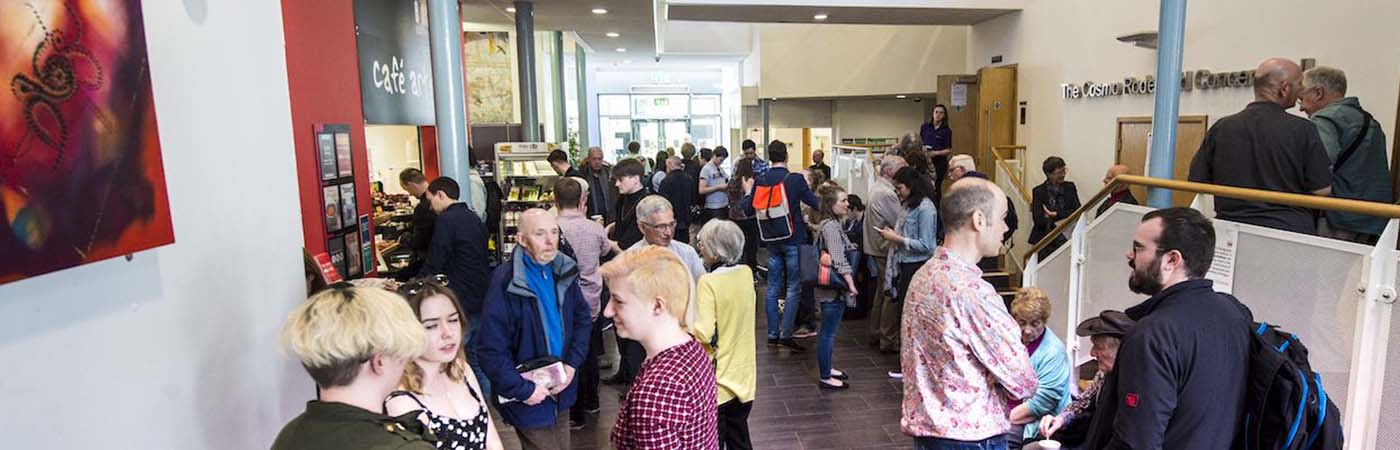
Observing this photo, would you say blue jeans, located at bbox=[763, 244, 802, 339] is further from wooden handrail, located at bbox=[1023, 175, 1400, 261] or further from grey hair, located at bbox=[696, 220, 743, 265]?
grey hair, located at bbox=[696, 220, 743, 265]

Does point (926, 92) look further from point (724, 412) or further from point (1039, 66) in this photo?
point (724, 412)

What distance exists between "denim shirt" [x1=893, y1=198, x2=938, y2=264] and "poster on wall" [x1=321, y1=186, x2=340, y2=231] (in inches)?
140

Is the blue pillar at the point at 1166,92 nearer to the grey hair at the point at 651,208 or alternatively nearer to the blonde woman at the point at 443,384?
the grey hair at the point at 651,208

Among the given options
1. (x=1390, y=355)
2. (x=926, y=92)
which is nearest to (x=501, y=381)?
(x=1390, y=355)

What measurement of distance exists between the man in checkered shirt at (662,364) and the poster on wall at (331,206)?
2.24 m

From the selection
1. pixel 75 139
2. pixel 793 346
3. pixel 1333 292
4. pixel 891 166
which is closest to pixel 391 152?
pixel 793 346

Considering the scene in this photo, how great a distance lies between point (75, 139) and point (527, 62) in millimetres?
8567

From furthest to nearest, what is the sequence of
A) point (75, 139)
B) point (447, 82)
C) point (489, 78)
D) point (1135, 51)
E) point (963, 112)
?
point (489, 78) < point (963, 112) < point (1135, 51) < point (447, 82) < point (75, 139)

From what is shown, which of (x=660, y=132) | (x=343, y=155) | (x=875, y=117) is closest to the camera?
(x=343, y=155)

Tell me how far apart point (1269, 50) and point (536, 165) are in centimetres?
689

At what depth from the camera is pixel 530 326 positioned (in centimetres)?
302

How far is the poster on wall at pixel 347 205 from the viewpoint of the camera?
3854 mm

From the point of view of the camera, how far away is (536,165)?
7.91 metres

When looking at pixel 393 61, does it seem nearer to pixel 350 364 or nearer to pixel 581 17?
pixel 350 364
